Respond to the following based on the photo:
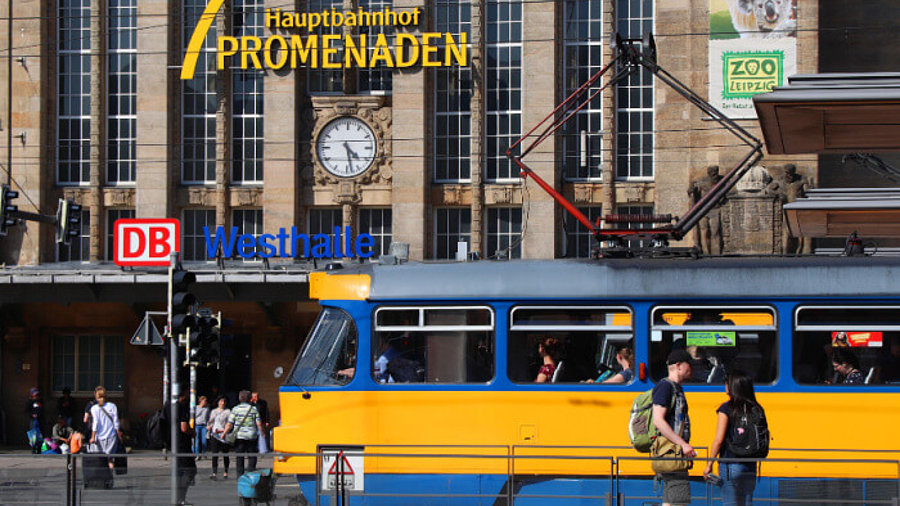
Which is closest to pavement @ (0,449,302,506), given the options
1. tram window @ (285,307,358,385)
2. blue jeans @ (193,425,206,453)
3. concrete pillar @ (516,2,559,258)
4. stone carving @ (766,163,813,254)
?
tram window @ (285,307,358,385)

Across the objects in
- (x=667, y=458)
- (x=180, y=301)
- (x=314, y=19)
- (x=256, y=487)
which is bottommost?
(x=256, y=487)

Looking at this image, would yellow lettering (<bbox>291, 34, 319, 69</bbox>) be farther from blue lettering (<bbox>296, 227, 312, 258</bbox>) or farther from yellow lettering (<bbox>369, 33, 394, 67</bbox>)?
blue lettering (<bbox>296, 227, 312, 258</bbox>)

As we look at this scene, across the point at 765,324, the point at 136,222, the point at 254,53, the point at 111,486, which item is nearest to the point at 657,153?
the point at 254,53

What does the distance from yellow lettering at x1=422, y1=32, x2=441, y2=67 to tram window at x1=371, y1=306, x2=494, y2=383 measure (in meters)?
17.9

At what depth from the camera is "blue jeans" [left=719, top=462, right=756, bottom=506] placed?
11.0m

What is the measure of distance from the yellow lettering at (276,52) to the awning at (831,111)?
15.7m

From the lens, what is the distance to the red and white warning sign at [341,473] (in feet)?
42.1

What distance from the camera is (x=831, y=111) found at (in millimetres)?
16109

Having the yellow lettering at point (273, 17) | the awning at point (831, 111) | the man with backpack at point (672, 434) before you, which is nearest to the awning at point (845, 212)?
the awning at point (831, 111)

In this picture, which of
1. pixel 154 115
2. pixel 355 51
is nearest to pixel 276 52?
pixel 355 51

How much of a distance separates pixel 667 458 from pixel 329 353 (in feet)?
16.5

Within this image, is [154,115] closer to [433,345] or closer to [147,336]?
[147,336]

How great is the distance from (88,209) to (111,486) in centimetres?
2159

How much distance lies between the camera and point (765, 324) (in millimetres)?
13961
